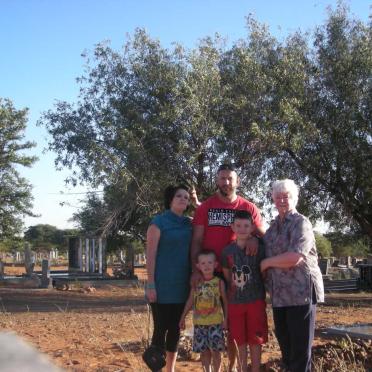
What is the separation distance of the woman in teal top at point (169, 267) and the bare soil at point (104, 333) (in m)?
0.90

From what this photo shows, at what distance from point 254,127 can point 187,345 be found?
6.68 meters

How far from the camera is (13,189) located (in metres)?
26.9

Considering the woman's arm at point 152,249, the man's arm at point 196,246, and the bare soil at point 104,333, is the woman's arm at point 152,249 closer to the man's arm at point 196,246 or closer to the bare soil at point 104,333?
the man's arm at point 196,246

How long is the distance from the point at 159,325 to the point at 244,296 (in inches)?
30.7

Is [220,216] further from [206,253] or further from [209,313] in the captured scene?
[209,313]

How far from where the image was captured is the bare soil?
618 centimetres

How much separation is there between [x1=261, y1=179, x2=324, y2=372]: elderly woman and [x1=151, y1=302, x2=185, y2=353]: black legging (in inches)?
33.9

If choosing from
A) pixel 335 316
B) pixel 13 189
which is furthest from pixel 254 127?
pixel 13 189

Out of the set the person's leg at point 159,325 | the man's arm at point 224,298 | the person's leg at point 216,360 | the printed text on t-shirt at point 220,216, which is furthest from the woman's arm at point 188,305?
the printed text on t-shirt at point 220,216

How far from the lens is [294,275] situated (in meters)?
4.37

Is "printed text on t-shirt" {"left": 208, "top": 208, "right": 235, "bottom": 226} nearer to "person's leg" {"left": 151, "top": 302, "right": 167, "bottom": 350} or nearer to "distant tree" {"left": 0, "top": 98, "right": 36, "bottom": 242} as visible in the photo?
"person's leg" {"left": 151, "top": 302, "right": 167, "bottom": 350}

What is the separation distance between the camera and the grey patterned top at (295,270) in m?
4.33

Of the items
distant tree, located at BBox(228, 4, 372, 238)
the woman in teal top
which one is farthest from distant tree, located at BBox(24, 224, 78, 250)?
the woman in teal top

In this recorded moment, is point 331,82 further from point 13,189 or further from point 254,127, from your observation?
point 13,189
